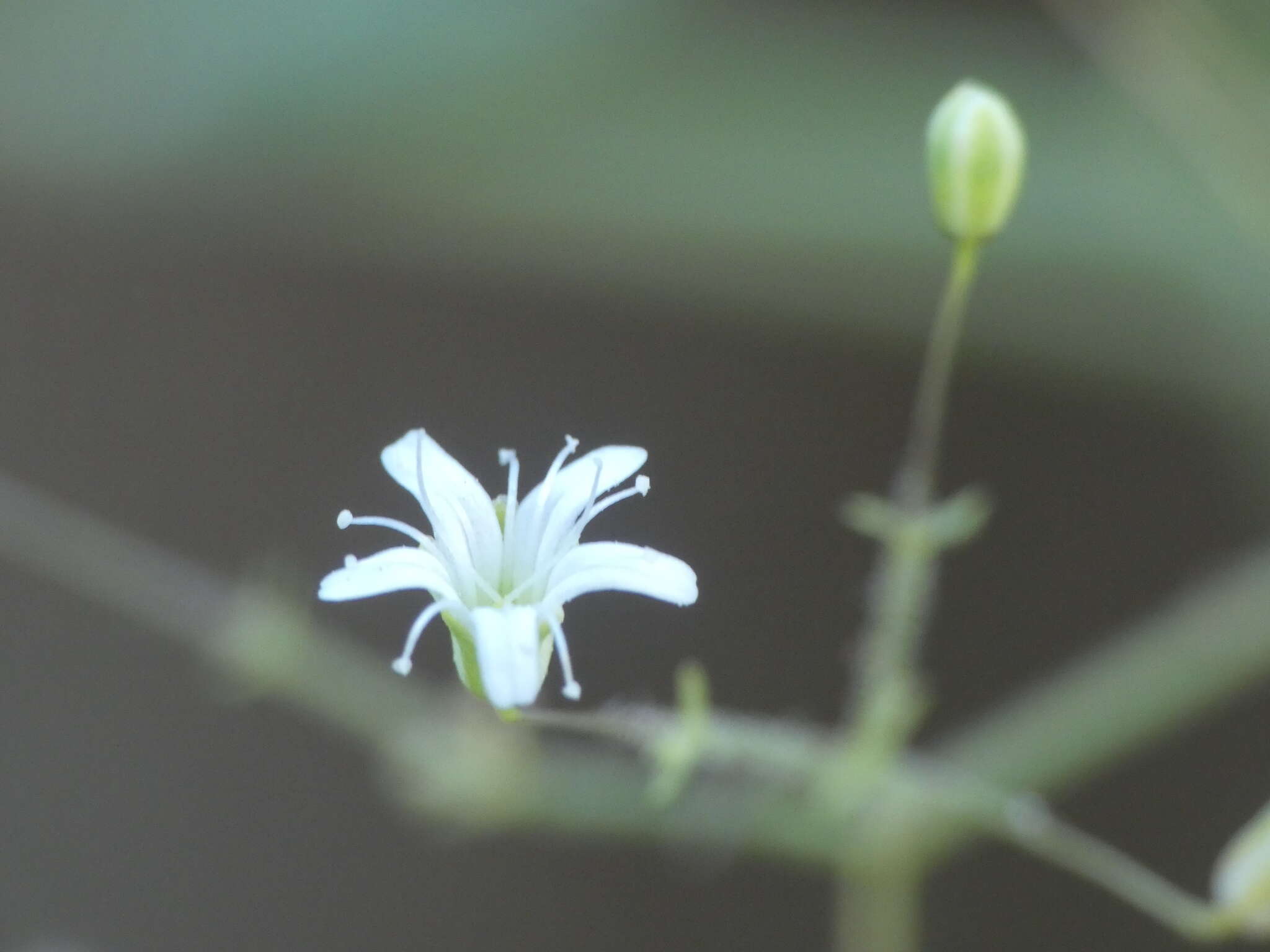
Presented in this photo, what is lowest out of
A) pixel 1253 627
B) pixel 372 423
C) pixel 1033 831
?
pixel 1033 831

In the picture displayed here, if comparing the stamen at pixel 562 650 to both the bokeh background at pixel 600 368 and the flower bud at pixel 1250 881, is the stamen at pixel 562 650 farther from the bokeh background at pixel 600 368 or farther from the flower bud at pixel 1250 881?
the bokeh background at pixel 600 368

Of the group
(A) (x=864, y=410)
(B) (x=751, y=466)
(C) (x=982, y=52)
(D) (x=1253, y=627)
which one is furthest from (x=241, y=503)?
(D) (x=1253, y=627)

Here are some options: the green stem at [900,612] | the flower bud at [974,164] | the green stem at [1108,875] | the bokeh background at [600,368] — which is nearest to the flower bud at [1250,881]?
the green stem at [1108,875]

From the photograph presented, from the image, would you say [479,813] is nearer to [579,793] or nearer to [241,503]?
[579,793]

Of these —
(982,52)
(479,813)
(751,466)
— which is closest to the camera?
(479,813)

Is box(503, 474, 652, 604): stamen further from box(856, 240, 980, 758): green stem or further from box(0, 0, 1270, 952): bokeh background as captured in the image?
box(0, 0, 1270, 952): bokeh background

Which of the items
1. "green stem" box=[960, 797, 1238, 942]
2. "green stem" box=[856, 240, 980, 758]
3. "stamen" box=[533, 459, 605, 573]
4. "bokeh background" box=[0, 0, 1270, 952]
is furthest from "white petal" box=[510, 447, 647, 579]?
"bokeh background" box=[0, 0, 1270, 952]

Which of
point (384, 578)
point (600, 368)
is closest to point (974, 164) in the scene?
point (384, 578)
